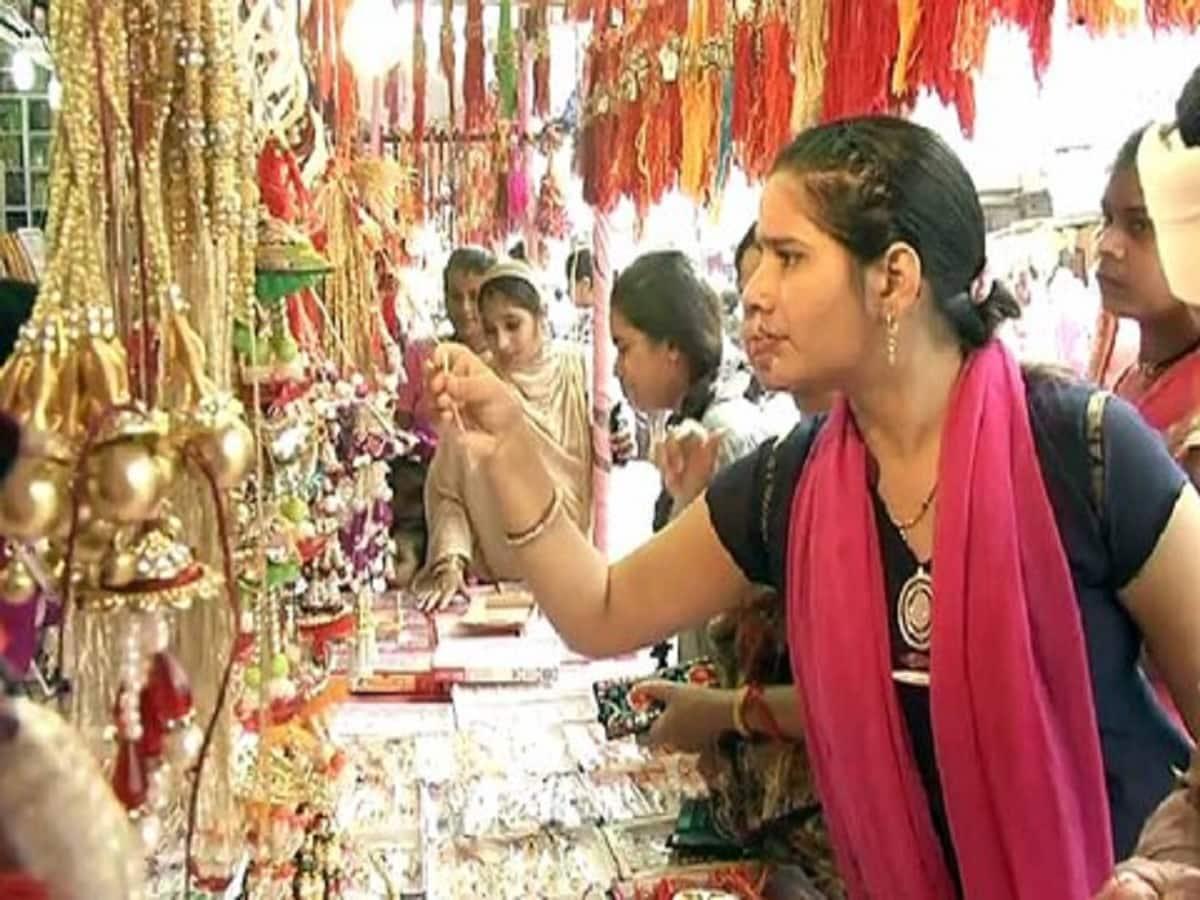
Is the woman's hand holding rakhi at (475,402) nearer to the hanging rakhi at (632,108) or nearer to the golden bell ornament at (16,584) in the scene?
the golden bell ornament at (16,584)

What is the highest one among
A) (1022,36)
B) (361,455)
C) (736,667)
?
(1022,36)

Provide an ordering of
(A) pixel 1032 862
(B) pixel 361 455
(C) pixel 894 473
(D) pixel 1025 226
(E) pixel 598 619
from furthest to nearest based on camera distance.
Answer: (D) pixel 1025 226 → (B) pixel 361 455 → (E) pixel 598 619 → (C) pixel 894 473 → (A) pixel 1032 862

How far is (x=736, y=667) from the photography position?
4.99 ft

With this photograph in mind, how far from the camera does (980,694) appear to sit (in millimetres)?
1221

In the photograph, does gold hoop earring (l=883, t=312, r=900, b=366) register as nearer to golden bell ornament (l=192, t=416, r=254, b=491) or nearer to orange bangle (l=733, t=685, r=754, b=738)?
orange bangle (l=733, t=685, r=754, b=738)

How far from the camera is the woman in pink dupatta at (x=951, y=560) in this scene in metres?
1.22

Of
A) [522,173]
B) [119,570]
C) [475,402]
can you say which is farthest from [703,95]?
[522,173]

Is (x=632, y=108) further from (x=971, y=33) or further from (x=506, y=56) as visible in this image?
(x=971, y=33)

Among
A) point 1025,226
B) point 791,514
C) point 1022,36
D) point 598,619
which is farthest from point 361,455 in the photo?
point 1025,226

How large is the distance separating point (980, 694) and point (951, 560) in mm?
108

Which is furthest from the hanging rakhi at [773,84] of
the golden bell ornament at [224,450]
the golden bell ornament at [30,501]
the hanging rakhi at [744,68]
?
the golden bell ornament at [30,501]

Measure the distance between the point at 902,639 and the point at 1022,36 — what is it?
0.62 m

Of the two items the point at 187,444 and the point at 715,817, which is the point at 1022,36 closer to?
the point at 715,817

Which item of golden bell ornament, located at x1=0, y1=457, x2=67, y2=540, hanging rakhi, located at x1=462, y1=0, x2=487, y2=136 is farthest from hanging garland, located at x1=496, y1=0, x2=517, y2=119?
golden bell ornament, located at x1=0, y1=457, x2=67, y2=540
